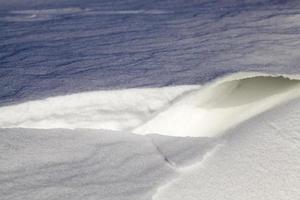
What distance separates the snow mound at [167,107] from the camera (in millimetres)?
1688

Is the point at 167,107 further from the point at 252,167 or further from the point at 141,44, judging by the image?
→ the point at 141,44

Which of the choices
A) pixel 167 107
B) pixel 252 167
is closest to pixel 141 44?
pixel 167 107

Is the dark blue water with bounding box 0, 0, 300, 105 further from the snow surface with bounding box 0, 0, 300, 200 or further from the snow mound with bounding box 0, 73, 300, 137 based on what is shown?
the snow mound with bounding box 0, 73, 300, 137

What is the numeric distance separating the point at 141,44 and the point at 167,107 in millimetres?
1276

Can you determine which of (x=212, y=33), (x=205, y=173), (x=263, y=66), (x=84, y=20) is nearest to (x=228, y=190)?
(x=205, y=173)

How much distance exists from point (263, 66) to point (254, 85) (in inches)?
15.8

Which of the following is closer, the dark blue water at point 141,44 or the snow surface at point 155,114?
the snow surface at point 155,114

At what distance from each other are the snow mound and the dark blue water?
12 cm

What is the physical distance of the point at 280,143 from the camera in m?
1.36

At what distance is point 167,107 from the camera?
5.94ft

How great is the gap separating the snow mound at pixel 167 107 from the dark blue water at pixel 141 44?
0.12 metres

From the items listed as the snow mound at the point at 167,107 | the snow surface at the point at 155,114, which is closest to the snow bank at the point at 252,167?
the snow surface at the point at 155,114

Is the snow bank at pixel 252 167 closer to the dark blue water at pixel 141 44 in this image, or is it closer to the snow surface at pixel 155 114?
the snow surface at pixel 155 114

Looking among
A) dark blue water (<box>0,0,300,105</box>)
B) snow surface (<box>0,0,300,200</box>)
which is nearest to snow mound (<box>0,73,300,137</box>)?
snow surface (<box>0,0,300,200</box>)
